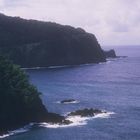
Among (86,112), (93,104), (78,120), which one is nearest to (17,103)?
(78,120)

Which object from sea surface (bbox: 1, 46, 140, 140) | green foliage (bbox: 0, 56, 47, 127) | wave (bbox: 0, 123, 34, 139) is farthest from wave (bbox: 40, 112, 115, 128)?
green foliage (bbox: 0, 56, 47, 127)

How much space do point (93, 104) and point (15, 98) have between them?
32001 mm

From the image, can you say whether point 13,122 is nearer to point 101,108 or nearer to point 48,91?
point 101,108

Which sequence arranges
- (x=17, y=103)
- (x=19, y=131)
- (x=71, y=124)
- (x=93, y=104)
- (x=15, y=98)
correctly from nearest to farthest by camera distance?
(x=19, y=131) → (x=15, y=98) → (x=17, y=103) → (x=71, y=124) → (x=93, y=104)

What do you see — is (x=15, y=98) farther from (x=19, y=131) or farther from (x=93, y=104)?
(x=93, y=104)

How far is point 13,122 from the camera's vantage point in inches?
3762

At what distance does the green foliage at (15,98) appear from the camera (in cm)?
9578

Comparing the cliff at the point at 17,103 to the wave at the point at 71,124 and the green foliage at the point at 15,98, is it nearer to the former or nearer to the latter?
the green foliage at the point at 15,98

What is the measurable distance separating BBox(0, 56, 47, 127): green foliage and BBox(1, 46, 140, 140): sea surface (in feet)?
13.3

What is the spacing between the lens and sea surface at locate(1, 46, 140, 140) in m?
92.2

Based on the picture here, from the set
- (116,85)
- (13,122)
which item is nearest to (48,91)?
(116,85)

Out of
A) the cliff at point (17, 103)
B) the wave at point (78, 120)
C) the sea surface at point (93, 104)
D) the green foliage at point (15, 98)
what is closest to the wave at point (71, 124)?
the wave at point (78, 120)

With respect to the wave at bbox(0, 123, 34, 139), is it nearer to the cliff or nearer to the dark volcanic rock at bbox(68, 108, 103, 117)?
the cliff

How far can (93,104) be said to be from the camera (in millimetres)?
125188
